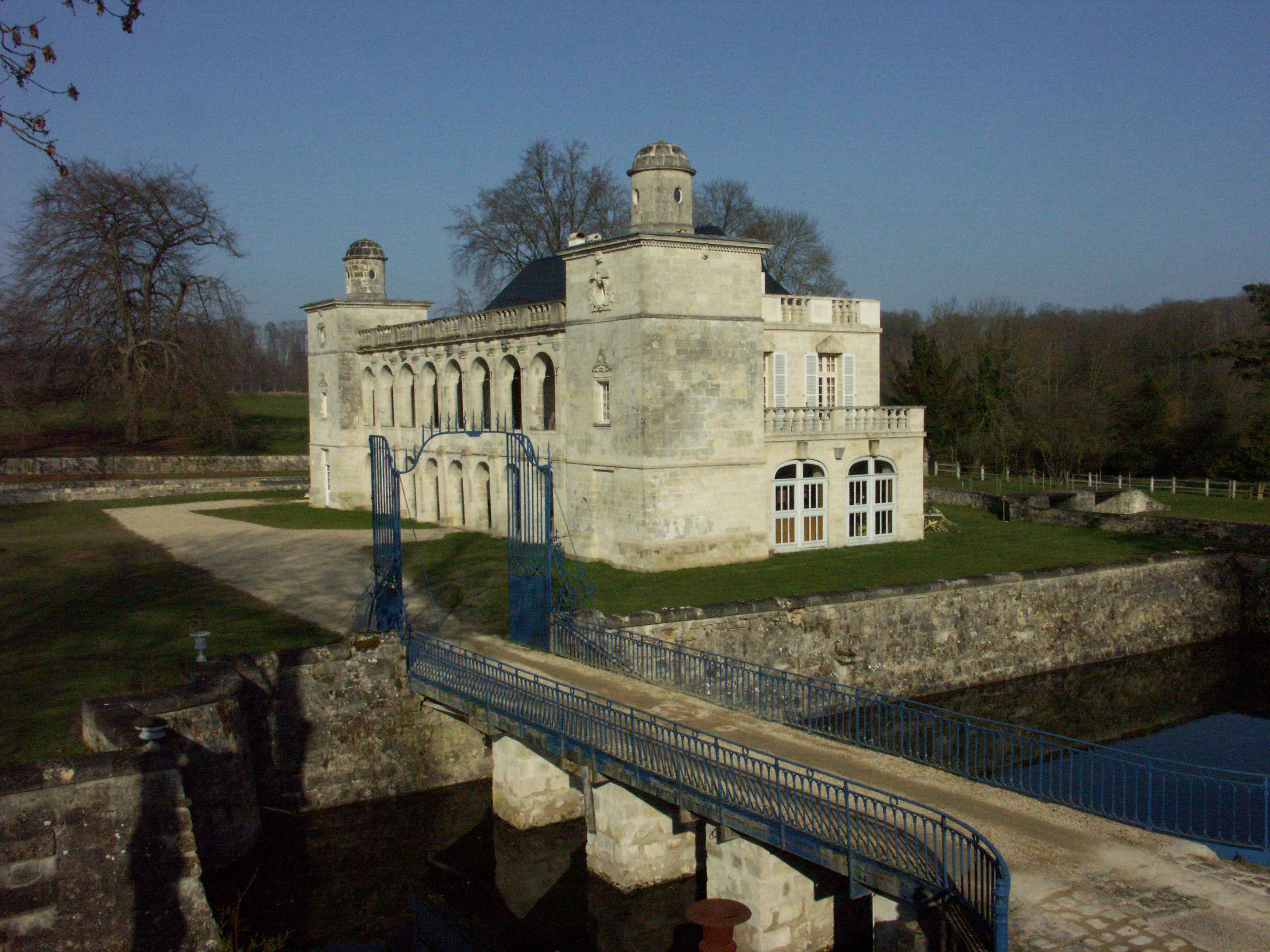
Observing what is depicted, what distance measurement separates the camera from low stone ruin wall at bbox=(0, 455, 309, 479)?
4159 cm

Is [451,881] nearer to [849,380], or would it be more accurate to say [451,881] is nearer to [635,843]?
[635,843]

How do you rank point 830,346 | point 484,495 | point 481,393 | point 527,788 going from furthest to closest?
1. point 481,393
2. point 484,495
3. point 830,346
4. point 527,788

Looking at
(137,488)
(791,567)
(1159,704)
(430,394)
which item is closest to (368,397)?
(430,394)

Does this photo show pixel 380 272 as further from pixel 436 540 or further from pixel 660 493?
pixel 660 493

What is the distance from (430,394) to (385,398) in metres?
3.23

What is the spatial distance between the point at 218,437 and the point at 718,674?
36.9 meters

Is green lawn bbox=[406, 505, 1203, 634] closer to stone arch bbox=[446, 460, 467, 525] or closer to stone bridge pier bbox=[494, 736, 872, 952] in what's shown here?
stone arch bbox=[446, 460, 467, 525]

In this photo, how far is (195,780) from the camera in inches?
539

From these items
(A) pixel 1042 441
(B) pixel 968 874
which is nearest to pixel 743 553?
(B) pixel 968 874

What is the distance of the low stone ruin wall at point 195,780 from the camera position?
408 inches

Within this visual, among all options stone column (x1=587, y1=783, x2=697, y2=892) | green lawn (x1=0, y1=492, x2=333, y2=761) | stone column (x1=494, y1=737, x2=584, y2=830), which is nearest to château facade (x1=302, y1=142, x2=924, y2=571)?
green lawn (x1=0, y1=492, x2=333, y2=761)

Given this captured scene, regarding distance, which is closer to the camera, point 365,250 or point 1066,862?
point 1066,862

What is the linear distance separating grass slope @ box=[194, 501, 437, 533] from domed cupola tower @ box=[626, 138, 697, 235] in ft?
34.2

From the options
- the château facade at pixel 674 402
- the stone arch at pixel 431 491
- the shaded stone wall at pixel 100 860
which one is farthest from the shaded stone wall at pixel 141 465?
the shaded stone wall at pixel 100 860
